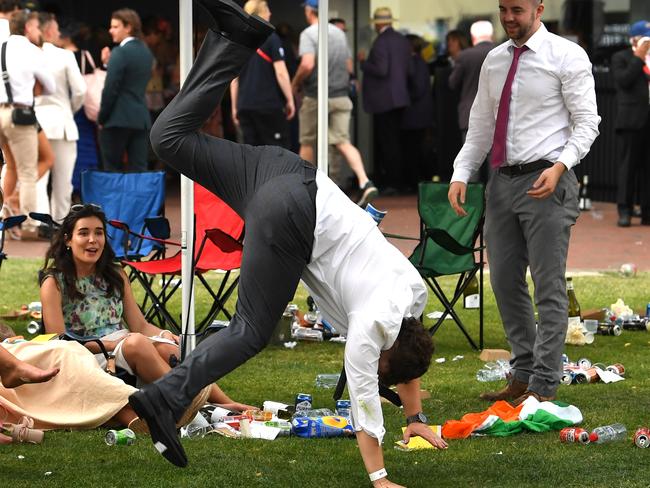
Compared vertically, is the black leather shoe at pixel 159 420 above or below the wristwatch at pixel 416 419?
above

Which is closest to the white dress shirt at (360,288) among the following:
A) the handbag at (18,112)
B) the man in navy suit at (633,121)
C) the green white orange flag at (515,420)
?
the green white orange flag at (515,420)

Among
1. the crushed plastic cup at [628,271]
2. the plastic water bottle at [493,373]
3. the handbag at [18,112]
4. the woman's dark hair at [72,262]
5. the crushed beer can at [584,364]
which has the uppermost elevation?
the handbag at [18,112]

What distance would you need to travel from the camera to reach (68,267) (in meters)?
6.64

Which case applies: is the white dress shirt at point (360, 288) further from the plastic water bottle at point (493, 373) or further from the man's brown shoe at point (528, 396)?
the plastic water bottle at point (493, 373)

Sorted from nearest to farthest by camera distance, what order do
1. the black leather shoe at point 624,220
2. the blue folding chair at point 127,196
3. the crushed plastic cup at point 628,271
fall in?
the blue folding chair at point 127,196 → the crushed plastic cup at point 628,271 → the black leather shoe at point 624,220

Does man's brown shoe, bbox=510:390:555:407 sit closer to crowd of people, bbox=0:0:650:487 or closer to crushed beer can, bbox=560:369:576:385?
crowd of people, bbox=0:0:650:487

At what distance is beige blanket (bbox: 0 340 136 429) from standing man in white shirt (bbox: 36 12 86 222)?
252 inches

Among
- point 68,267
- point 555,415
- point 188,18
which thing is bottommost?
point 555,415

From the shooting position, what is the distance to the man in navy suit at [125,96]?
1200 cm

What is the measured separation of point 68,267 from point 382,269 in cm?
243

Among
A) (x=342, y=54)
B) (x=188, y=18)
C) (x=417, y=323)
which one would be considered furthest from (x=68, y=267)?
(x=342, y=54)

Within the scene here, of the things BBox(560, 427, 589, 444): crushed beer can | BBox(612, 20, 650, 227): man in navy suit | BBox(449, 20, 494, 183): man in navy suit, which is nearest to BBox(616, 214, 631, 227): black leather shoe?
BBox(612, 20, 650, 227): man in navy suit

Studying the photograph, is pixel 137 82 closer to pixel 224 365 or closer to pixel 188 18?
pixel 188 18

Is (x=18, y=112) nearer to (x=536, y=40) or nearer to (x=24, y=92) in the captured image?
(x=24, y=92)
